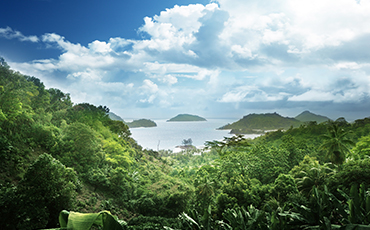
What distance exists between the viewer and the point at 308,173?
1163cm

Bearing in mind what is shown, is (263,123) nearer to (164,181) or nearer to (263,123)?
(263,123)

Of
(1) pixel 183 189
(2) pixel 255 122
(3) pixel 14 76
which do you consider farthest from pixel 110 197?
(2) pixel 255 122

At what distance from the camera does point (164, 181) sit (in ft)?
56.6

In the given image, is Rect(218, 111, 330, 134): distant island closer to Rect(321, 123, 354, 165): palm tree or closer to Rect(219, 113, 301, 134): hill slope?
Rect(219, 113, 301, 134): hill slope

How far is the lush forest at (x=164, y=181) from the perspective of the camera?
11.7ft

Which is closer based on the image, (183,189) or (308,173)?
(308,173)

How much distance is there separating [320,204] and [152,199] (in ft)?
41.4

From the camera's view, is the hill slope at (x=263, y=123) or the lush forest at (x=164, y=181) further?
the hill slope at (x=263, y=123)

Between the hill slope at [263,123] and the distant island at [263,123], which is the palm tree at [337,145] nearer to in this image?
the distant island at [263,123]

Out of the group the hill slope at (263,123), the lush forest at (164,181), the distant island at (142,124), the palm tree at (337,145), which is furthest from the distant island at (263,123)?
the distant island at (142,124)

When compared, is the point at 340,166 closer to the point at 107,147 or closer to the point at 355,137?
the point at 355,137

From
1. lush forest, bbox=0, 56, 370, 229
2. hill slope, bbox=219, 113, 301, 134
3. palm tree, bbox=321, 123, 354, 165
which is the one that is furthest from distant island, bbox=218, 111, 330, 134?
palm tree, bbox=321, 123, 354, 165

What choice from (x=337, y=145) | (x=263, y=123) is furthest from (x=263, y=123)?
(x=337, y=145)

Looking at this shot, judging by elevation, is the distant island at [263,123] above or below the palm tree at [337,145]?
above
